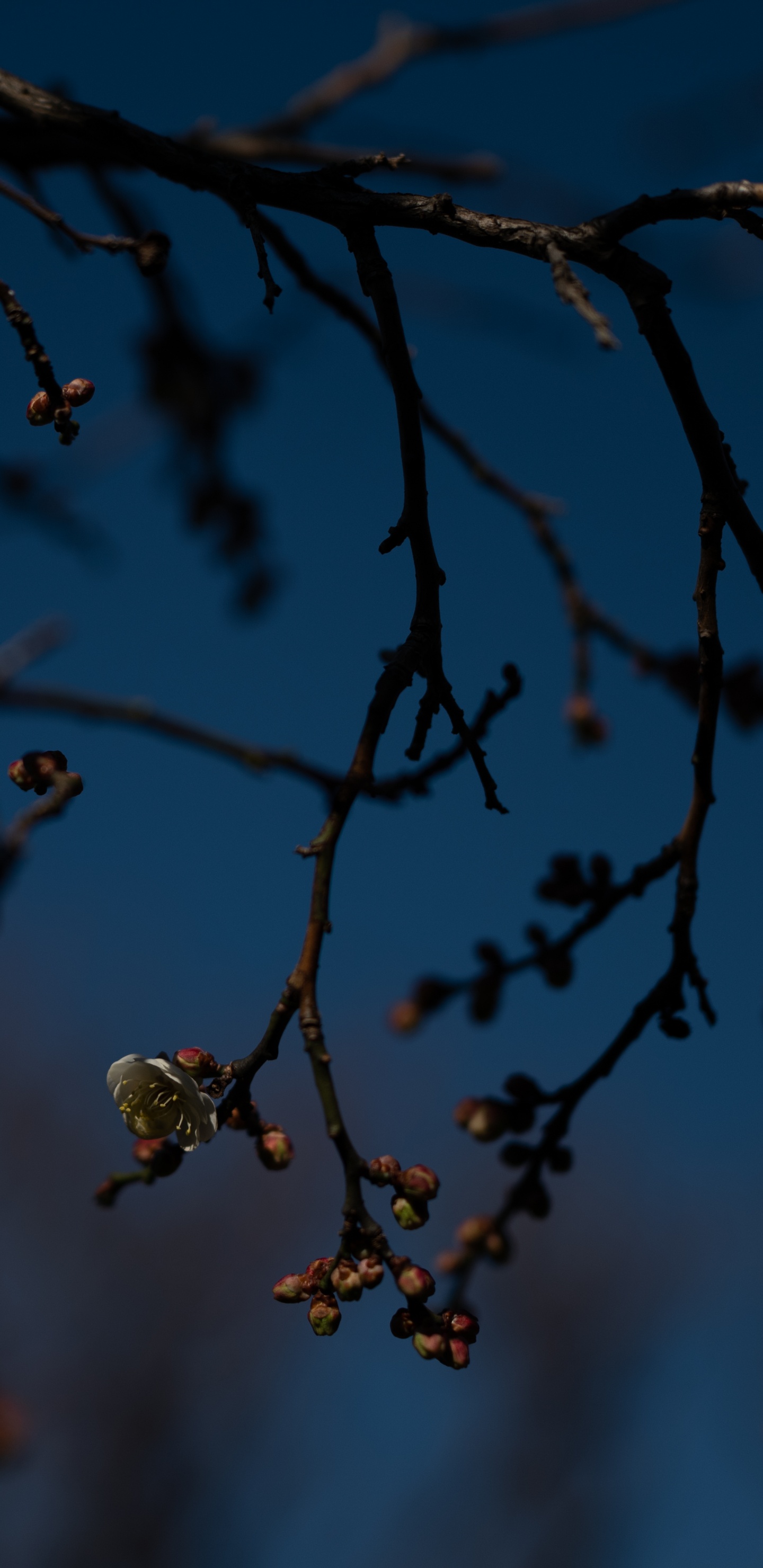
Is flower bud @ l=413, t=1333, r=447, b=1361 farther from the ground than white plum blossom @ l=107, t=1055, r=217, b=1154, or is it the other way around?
white plum blossom @ l=107, t=1055, r=217, b=1154

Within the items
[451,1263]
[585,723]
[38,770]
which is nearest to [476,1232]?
[451,1263]

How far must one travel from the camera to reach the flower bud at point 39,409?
164 cm

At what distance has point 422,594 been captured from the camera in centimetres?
150

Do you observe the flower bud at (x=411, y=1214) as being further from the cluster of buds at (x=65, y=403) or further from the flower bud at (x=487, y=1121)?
the cluster of buds at (x=65, y=403)

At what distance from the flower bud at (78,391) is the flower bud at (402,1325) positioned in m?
1.42

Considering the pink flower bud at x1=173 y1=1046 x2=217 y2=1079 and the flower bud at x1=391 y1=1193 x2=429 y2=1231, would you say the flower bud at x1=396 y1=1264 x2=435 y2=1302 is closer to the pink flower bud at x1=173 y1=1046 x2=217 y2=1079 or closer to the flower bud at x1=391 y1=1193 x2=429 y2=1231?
the flower bud at x1=391 y1=1193 x2=429 y2=1231

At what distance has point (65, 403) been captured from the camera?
5.33 ft

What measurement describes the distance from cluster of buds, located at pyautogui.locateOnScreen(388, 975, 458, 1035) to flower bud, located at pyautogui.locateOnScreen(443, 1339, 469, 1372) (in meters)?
0.43

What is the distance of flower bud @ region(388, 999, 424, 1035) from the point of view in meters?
1.59

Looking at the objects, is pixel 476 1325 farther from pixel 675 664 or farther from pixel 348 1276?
pixel 675 664

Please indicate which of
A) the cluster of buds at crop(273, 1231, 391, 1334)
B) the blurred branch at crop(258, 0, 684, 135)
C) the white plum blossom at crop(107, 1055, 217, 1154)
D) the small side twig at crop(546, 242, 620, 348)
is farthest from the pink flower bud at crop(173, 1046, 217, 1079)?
the blurred branch at crop(258, 0, 684, 135)

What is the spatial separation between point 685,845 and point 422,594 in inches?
21.8

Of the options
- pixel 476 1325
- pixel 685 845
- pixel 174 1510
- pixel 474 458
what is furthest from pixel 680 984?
pixel 174 1510

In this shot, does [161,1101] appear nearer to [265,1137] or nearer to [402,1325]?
[265,1137]
